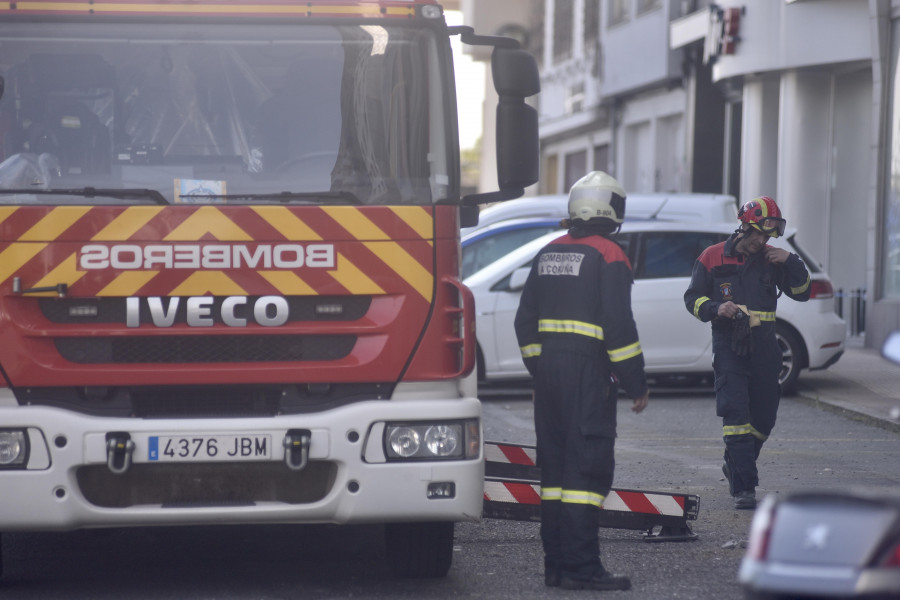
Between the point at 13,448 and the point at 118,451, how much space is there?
1.26ft

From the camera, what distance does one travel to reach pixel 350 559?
21.5 feet

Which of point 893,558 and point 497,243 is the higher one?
point 893,558

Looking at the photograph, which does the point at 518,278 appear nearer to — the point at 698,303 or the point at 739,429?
the point at 698,303

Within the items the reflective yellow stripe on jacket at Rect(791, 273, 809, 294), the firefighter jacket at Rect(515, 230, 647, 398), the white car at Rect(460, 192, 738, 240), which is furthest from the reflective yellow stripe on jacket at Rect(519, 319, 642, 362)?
the white car at Rect(460, 192, 738, 240)

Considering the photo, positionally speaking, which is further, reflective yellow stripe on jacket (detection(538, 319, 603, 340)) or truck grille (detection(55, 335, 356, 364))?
reflective yellow stripe on jacket (detection(538, 319, 603, 340))

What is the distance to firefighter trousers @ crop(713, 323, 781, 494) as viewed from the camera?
777 cm

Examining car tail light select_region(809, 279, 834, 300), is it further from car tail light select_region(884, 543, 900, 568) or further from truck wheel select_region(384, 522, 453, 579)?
car tail light select_region(884, 543, 900, 568)

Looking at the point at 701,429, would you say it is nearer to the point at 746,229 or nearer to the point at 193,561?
the point at 746,229

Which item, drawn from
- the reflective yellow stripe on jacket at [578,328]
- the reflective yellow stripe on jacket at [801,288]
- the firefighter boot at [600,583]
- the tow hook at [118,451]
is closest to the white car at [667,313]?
the reflective yellow stripe on jacket at [801,288]

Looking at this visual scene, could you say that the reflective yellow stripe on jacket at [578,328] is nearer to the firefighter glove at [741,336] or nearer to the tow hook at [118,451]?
the tow hook at [118,451]

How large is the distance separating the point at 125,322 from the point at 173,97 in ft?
3.10

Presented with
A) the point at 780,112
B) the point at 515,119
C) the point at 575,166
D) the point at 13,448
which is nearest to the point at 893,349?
the point at 515,119

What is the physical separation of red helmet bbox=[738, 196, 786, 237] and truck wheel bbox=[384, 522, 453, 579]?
2.81m

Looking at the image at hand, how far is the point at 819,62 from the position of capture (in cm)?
2036
